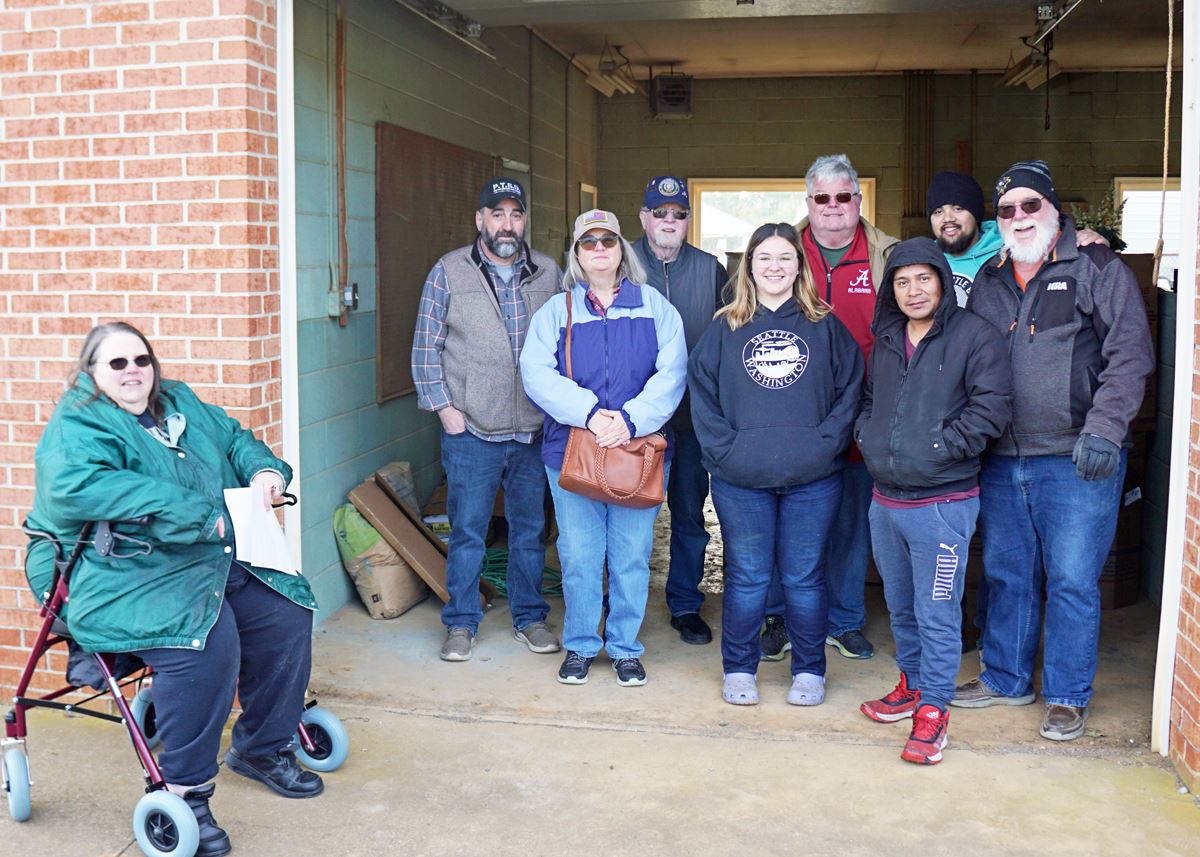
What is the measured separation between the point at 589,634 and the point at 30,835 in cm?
193

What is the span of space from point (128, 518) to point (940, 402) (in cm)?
230

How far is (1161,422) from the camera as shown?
527 centimetres

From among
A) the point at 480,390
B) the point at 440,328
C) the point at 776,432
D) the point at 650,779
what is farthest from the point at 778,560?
the point at 440,328

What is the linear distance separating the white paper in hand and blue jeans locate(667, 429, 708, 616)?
189cm

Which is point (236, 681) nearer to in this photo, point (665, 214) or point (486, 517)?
point (486, 517)

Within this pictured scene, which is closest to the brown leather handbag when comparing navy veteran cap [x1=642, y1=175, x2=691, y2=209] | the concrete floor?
the concrete floor

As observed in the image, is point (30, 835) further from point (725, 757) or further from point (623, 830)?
point (725, 757)

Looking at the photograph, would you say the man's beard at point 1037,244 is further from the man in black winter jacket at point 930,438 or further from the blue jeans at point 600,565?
the blue jeans at point 600,565

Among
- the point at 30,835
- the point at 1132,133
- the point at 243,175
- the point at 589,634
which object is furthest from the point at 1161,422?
the point at 1132,133

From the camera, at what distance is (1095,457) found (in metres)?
3.60

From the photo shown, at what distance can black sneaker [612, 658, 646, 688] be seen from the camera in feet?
14.3

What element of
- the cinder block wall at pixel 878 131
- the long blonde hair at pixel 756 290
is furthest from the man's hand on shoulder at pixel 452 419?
the cinder block wall at pixel 878 131

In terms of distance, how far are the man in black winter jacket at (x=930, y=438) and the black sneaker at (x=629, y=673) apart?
3.27ft

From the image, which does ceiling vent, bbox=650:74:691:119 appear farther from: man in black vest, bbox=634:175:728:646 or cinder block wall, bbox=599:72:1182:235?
man in black vest, bbox=634:175:728:646
